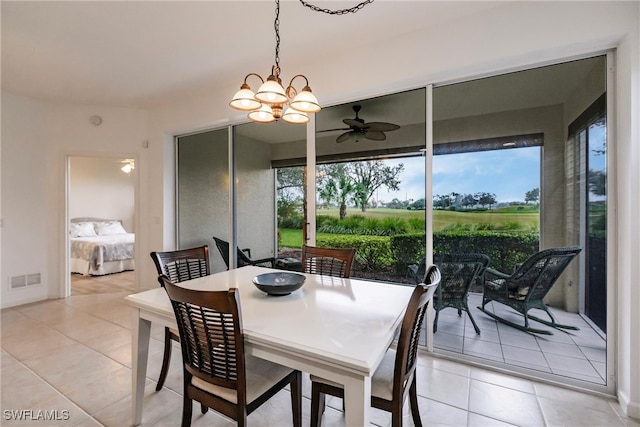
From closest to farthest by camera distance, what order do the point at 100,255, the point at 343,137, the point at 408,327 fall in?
the point at 408,327, the point at 343,137, the point at 100,255

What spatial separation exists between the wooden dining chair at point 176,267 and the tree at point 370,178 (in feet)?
5.03

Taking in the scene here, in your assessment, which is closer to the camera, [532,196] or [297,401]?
[297,401]

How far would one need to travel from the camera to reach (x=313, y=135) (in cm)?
319

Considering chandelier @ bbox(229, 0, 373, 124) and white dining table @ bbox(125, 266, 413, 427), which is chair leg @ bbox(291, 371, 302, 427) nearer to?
white dining table @ bbox(125, 266, 413, 427)

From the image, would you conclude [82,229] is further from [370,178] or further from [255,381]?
[255,381]

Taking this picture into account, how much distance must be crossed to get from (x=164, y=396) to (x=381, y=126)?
2.78 m

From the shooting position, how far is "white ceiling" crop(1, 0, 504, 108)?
2.25 metres

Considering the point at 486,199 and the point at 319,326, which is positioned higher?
the point at 486,199

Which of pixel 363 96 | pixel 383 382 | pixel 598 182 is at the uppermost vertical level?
pixel 363 96

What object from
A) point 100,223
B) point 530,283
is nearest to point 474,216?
point 530,283

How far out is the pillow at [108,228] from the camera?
7051mm

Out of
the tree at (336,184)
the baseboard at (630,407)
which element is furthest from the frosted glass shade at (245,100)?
the baseboard at (630,407)

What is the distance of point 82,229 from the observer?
6695 mm

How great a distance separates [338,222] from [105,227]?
671 centimetres
